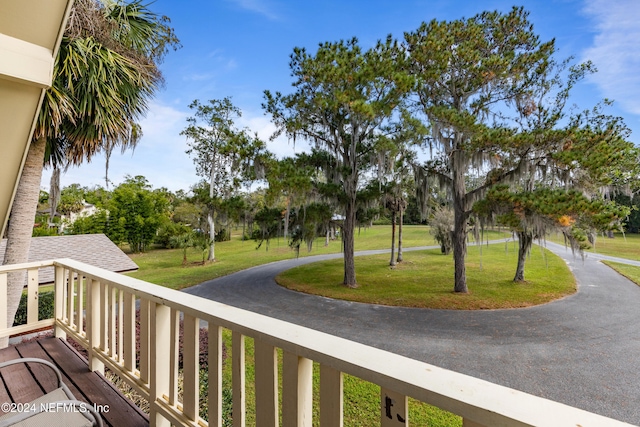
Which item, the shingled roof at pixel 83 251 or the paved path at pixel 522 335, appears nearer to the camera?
the paved path at pixel 522 335

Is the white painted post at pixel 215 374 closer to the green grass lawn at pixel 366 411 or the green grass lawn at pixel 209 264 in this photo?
the green grass lawn at pixel 366 411

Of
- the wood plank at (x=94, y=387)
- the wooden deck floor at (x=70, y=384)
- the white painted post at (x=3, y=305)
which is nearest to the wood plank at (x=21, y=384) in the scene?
the wooden deck floor at (x=70, y=384)

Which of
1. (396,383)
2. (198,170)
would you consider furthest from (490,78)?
(198,170)

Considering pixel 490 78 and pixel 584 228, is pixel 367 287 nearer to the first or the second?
pixel 584 228

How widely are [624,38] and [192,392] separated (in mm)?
9451

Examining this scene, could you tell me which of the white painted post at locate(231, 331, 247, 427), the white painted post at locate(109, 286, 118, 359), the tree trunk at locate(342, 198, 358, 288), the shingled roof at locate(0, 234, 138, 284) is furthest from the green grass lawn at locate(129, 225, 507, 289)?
the white painted post at locate(231, 331, 247, 427)

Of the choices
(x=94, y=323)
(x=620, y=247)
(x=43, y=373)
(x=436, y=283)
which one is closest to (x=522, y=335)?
(x=436, y=283)

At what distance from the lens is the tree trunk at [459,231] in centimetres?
784

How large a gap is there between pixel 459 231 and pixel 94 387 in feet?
26.7

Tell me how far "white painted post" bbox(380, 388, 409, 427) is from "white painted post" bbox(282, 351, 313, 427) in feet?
0.72

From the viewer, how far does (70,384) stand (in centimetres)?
167

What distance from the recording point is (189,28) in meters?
6.48

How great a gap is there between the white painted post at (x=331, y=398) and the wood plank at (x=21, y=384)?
1814 millimetres

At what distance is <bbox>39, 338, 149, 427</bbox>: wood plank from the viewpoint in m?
1.42
